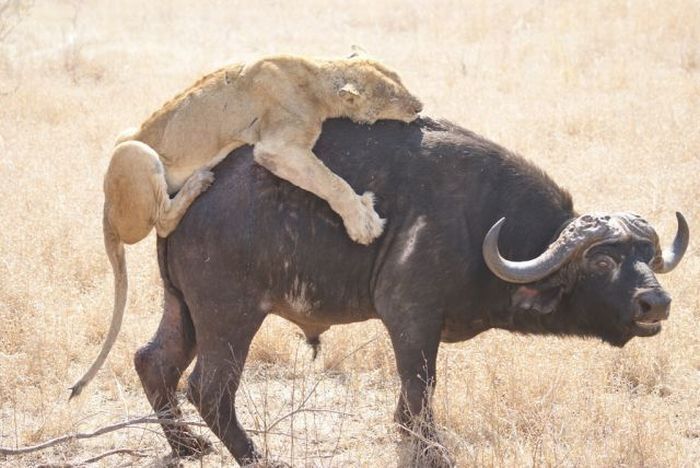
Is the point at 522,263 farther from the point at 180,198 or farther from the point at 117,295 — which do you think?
the point at 117,295

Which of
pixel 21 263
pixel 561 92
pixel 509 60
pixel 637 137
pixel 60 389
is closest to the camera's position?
pixel 60 389

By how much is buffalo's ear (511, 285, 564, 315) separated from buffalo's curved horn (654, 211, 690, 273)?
59 centimetres

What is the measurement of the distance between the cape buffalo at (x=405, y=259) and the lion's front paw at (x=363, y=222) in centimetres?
10

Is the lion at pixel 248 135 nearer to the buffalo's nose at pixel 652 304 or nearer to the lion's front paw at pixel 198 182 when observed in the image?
the lion's front paw at pixel 198 182

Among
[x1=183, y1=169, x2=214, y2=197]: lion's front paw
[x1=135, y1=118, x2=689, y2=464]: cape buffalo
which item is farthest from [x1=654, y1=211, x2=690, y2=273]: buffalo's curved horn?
[x1=183, y1=169, x2=214, y2=197]: lion's front paw

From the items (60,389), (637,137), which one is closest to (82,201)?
(60,389)

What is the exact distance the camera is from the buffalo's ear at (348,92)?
5863mm

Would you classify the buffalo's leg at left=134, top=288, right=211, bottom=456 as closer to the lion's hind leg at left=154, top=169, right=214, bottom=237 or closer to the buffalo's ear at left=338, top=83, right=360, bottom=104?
the lion's hind leg at left=154, top=169, right=214, bottom=237

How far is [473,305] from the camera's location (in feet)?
19.3

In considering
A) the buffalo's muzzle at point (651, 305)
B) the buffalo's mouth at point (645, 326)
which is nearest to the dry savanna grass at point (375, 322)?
the buffalo's mouth at point (645, 326)

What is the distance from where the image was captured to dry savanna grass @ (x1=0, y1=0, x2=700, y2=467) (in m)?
6.28

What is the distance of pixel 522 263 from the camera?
5.62 metres

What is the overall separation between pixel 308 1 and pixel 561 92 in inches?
404

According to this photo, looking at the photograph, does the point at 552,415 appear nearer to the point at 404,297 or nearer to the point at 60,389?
the point at 404,297
